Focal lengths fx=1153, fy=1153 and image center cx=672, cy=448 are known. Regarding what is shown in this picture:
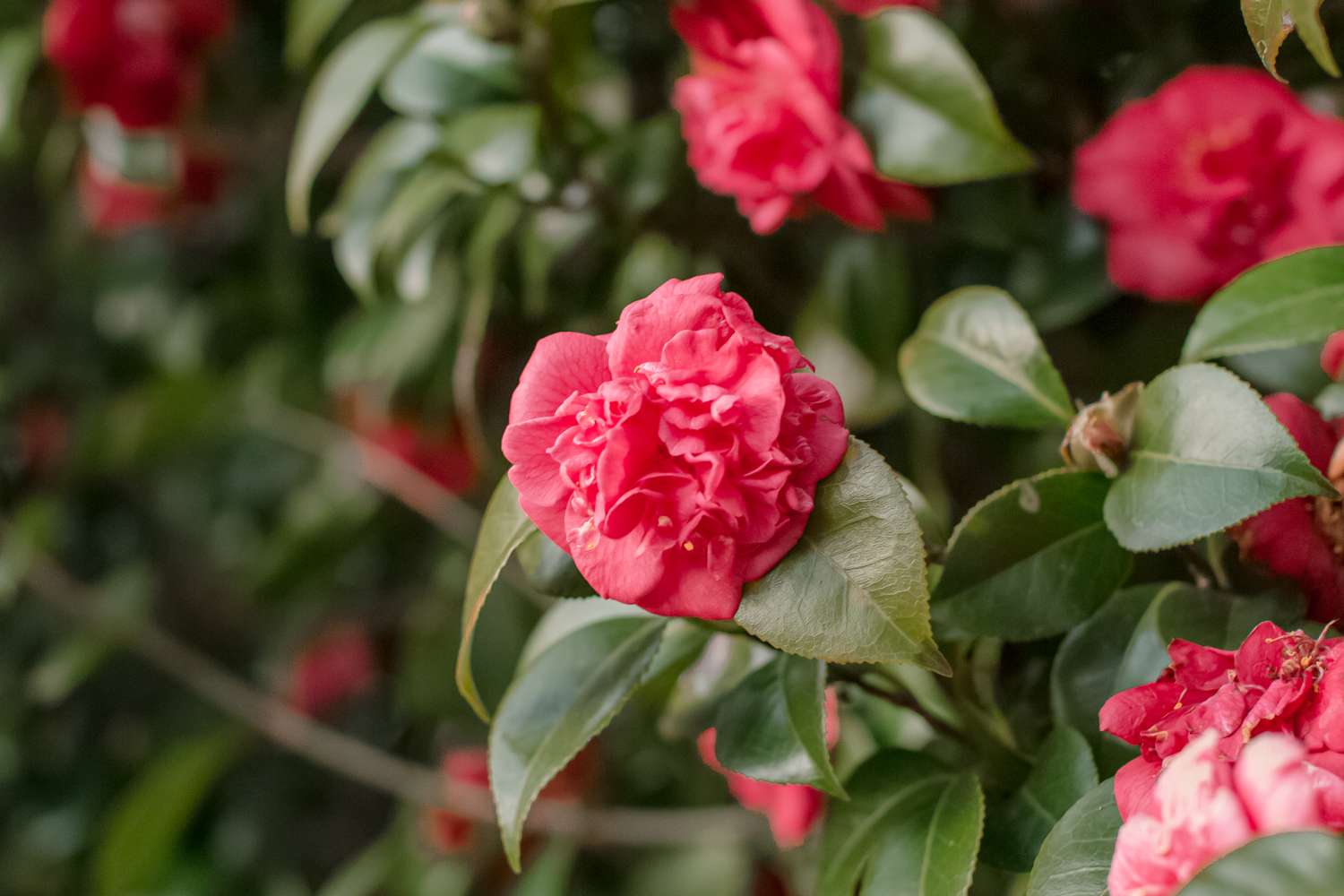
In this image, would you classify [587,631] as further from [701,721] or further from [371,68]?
[371,68]

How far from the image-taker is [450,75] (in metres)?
0.70

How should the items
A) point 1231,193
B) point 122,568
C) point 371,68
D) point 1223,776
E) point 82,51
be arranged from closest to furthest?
1. point 1223,776
2. point 1231,193
3. point 371,68
4. point 82,51
5. point 122,568

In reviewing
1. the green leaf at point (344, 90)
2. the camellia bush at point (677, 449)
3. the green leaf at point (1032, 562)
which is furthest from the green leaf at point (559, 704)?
the green leaf at point (344, 90)

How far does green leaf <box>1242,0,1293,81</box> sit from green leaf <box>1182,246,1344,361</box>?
0.30 ft

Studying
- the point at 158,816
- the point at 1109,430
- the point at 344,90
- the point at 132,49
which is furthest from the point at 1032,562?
the point at 158,816

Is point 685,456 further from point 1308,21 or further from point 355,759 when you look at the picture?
point 355,759

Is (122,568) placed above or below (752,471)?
below

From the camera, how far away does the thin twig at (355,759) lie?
1010 mm

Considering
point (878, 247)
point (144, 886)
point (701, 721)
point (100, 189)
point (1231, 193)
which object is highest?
point (1231, 193)

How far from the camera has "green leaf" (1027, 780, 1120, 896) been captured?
12.9 inches

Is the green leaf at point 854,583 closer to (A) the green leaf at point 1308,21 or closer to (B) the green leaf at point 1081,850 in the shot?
(B) the green leaf at point 1081,850

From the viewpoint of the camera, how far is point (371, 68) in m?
0.65

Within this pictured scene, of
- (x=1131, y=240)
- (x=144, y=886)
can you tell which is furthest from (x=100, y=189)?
(x=1131, y=240)

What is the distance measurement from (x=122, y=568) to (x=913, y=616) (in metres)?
1.27
